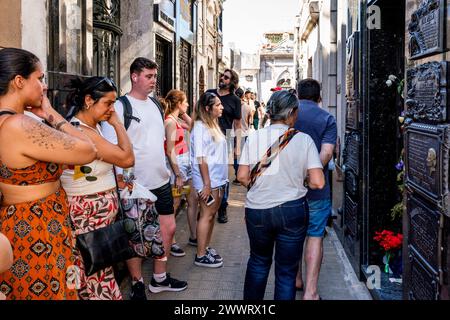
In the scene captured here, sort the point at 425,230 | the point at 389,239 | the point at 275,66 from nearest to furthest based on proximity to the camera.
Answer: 1. the point at 425,230
2. the point at 389,239
3. the point at 275,66

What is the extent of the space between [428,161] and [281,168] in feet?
3.28

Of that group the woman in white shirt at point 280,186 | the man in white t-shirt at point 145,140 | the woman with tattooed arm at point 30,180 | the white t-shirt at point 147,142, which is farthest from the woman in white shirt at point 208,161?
the woman with tattooed arm at point 30,180

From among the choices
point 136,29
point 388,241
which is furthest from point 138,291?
point 136,29

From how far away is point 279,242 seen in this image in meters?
3.55

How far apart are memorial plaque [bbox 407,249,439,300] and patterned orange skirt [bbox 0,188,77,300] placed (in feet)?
6.49

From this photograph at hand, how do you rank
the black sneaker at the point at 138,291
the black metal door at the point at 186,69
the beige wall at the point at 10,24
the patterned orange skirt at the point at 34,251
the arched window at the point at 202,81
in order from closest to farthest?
the patterned orange skirt at the point at 34,251 → the beige wall at the point at 10,24 → the black sneaker at the point at 138,291 → the black metal door at the point at 186,69 → the arched window at the point at 202,81

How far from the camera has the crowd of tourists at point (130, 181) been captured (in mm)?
2557

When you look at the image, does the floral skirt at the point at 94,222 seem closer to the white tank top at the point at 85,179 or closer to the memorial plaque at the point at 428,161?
the white tank top at the point at 85,179

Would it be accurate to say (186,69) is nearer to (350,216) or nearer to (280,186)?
(350,216)

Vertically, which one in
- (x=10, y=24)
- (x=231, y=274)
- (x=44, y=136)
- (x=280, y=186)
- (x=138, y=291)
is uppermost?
(x=10, y=24)

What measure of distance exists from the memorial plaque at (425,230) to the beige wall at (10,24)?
3108 mm

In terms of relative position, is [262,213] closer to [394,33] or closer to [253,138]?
[253,138]

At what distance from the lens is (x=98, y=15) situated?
22.8ft
